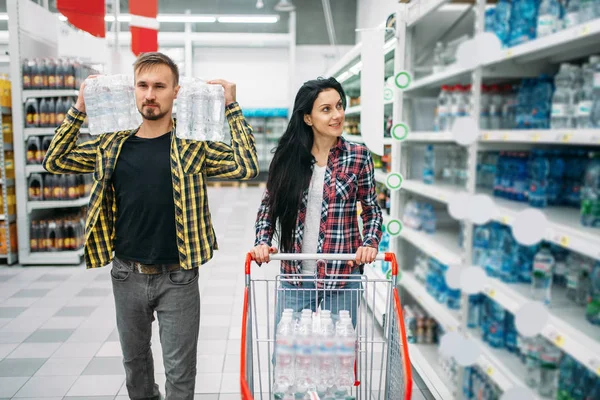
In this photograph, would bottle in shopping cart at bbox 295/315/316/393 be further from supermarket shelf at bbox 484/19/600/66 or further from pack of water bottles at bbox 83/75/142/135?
pack of water bottles at bbox 83/75/142/135

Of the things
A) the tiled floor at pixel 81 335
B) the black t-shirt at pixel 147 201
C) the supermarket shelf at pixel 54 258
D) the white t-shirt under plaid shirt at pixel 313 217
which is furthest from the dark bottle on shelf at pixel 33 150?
the white t-shirt under plaid shirt at pixel 313 217

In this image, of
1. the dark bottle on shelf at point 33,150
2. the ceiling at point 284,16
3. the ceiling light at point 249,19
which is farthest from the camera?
the ceiling light at point 249,19

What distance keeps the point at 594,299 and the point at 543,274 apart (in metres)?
0.17

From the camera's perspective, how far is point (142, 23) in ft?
18.3

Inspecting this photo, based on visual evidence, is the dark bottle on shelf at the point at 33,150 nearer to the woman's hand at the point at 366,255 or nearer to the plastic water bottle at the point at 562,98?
the woman's hand at the point at 366,255

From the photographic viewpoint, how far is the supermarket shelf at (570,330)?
1.54m

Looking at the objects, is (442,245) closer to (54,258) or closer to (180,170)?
(180,170)

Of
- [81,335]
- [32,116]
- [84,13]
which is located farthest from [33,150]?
[81,335]

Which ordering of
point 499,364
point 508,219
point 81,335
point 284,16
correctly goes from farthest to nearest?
1. point 284,16
2. point 81,335
3. point 499,364
4. point 508,219

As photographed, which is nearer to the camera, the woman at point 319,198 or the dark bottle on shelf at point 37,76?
the woman at point 319,198

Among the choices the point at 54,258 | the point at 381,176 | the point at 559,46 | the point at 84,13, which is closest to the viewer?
the point at 559,46

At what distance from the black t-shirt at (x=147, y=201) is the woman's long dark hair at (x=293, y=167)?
0.46 m

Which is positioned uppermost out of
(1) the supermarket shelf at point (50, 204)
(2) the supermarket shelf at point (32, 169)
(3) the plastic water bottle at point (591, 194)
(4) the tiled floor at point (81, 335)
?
(3) the plastic water bottle at point (591, 194)

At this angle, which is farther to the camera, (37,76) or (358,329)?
(37,76)
